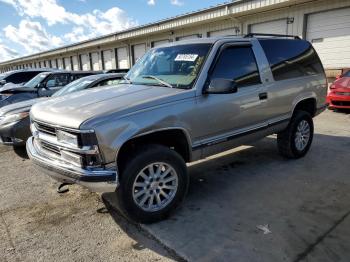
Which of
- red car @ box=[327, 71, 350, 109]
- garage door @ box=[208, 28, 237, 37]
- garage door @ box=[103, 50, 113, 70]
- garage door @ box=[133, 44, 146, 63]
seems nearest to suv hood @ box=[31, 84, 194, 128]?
red car @ box=[327, 71, 350, 109]

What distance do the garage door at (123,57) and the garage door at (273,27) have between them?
40.3 feet

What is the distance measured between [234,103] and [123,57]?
22.3 m

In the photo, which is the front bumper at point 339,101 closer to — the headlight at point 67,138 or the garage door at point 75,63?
the headlight at point 67,138

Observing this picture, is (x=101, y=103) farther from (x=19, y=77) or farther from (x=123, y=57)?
(x=123, y=57)

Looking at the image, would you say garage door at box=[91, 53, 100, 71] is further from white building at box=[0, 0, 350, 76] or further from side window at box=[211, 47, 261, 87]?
side window at box=[211, 47, 261, 87]

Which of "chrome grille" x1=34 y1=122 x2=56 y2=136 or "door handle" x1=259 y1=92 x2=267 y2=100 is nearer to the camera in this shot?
"chrome grille" x1=34 y1=122 x2=56 y2=136

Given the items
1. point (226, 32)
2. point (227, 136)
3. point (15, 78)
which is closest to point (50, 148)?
point (227, 136)


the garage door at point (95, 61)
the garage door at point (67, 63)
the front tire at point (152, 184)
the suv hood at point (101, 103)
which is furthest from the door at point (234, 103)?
the garage door at point (67, 63)

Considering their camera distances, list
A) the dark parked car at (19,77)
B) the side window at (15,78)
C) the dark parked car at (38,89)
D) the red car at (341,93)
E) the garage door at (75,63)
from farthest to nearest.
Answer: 1. the garage door at (75,63)
2. the side window at (15,78)
3. the dark parked car at (19,77)
4. the red car at (341,93)
5. the dark parked car at (38,89)

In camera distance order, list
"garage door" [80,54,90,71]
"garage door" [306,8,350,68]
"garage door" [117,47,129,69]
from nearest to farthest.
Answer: "garage door" [306,8,350,68], "garage door" [117,47,129,69], "garage door" [80,54,90,71]

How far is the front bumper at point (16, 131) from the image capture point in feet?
20.1

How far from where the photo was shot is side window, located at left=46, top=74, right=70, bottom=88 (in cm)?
980

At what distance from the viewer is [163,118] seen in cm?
342

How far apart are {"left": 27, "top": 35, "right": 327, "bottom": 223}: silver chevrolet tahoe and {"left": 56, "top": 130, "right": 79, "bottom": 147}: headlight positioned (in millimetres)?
10
